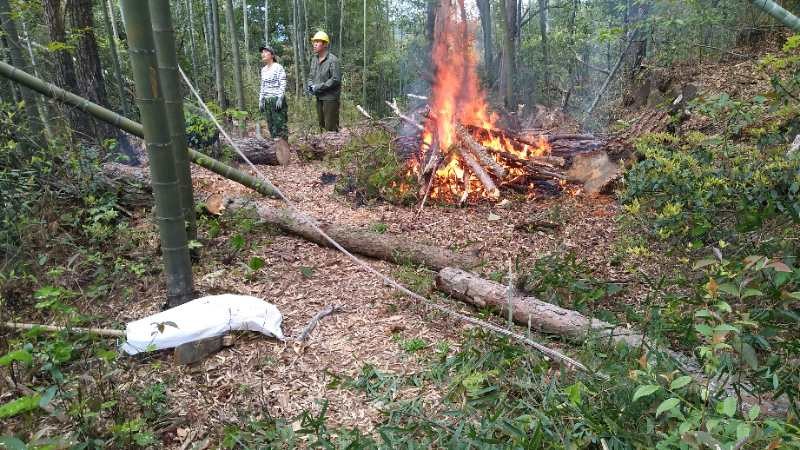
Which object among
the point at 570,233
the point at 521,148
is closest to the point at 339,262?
the point at 570,233

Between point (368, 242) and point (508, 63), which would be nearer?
point (368, 242)

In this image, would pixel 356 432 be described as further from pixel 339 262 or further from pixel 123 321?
pixel 339 262

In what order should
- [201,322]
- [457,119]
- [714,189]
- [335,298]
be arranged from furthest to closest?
[457,119], [714,189], [335,298], [201,322]

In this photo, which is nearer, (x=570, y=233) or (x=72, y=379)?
(x=72, y=379)

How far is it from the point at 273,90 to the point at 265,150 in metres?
1.30

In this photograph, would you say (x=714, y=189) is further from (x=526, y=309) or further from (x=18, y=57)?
(x=18, y=57)

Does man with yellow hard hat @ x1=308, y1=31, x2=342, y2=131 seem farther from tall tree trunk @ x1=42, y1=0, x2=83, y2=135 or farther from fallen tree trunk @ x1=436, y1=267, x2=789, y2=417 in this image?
fallen tree trunk @ x1=436, y1=267, x2=789, y2=417

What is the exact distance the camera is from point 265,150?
7.73m

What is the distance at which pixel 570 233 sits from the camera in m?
5.22

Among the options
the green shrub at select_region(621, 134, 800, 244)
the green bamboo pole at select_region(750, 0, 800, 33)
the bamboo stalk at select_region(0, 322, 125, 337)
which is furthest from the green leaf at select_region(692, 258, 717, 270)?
the bamboo stalk at select_region(0, 322, 125, 337)

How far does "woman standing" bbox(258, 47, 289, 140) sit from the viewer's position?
8195 millimetres

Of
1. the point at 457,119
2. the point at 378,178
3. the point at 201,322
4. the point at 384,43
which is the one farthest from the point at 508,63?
the point at 384,43

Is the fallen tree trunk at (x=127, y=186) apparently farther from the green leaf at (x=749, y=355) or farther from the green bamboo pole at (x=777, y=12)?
the green bamboo pole at (x=777, y=12)

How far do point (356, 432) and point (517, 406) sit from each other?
0.82 meters
